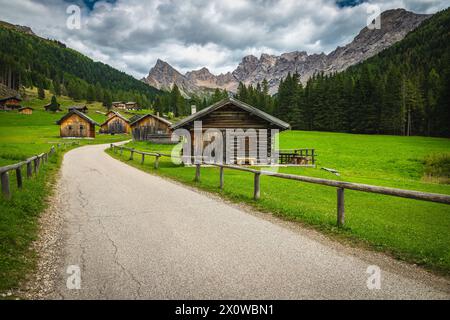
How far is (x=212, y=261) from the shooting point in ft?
16.2

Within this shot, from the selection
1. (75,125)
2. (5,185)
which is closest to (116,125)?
(75,125)

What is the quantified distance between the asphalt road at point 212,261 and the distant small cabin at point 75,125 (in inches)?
2517

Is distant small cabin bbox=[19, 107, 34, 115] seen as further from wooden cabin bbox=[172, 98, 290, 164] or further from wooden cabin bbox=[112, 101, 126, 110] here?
wooden cabin bbox=[172, 98, 290, 164]

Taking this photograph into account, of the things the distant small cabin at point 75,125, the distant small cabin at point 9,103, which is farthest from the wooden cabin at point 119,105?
the distant small cabin at point 75,125

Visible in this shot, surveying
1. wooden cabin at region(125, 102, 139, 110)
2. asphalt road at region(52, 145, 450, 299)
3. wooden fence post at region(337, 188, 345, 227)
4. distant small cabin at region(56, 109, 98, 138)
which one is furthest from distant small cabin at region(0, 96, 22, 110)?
wooden fence post at region(337, 188, 345, 227)

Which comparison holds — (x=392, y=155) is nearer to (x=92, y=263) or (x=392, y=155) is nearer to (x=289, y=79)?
(x=92, y=263)

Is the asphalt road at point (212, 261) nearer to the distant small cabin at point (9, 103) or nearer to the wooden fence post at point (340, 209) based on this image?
the wooden fence post at point (340, 209)

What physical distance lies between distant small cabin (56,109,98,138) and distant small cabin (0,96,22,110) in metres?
55.7

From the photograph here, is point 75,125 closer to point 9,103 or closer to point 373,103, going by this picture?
point 9,103

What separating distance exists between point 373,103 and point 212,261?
78.3m

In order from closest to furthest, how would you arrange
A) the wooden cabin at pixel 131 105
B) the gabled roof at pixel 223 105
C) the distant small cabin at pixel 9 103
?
the gabled roof at pixel 223 105
the distant small cabin at pixel 9 103
the wooden cabin at pixel 131 105

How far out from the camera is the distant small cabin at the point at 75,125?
64.1 m

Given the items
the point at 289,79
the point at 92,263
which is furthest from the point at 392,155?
the point at 289,79

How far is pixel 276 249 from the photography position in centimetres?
559
